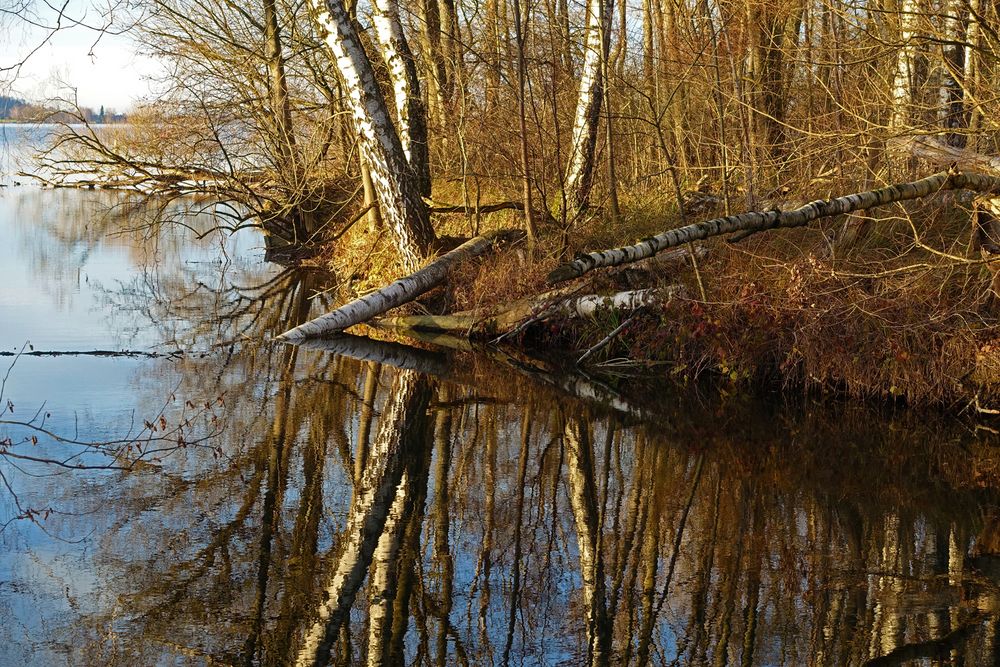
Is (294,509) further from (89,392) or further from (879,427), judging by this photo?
(879,427)

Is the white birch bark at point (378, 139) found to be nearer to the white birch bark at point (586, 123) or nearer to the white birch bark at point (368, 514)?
the white birch bark at point (586, 123)

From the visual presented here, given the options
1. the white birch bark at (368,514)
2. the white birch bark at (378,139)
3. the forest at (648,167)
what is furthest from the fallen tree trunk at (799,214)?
→ the white birch bark at (378,139)

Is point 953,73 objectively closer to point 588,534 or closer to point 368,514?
point 588,534

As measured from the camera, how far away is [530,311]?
43.9 feet

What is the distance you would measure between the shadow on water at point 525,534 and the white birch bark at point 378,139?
175 inches

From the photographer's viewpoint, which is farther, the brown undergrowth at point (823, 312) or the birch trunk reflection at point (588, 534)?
the brown undergrowth at point (823, 312)

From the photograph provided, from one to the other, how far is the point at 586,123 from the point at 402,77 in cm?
270

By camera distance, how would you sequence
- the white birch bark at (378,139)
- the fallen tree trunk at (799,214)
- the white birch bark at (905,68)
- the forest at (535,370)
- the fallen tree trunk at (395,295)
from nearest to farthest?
the forest at (535,370) < the fallen tree trunk at (799,214) < the white birch bark at (905,68) < the fallen tree trunk at (395,295) < the white birch bark at (378,139)

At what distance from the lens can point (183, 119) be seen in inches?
783

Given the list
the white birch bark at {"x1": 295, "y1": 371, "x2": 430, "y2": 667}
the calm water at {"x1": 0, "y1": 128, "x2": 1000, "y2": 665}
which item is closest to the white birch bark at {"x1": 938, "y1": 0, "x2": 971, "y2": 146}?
the calm water at {"x1": 0, "y1": 128, "x2": 1000, "y2": 665}

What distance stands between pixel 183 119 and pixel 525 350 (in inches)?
387

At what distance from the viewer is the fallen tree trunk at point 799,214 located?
9.32 meters

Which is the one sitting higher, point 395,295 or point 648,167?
point 648,167

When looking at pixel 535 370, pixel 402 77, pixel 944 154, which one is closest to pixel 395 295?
pixel 535 370
